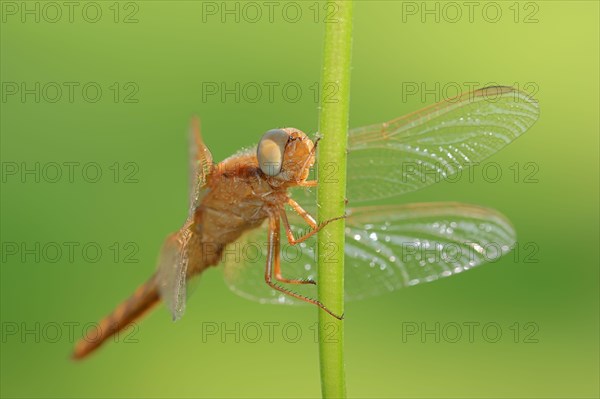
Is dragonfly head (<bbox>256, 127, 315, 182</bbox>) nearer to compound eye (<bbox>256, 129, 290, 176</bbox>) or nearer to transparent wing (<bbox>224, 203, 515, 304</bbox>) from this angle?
compound eye (<bbox>256, 129, 290, 176</bbox>)

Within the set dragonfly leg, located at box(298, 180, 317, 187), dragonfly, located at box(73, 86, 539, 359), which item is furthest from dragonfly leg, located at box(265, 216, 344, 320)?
dragonfly leg, located at box(298, 180, 317, 187)

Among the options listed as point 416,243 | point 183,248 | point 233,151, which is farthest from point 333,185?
point 233,151

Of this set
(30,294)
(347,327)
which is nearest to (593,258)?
(347,327)

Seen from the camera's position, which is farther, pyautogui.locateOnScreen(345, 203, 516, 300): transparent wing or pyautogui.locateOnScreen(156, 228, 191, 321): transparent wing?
pyautogui.locateOnScreen(345, 203, 516, 300): transparent wing

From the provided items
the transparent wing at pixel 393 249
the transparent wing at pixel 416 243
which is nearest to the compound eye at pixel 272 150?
the transparent wing at pixel 393 249

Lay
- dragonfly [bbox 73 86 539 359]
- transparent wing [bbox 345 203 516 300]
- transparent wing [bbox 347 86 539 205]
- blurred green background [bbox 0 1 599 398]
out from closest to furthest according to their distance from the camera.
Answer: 1. transparent wing [bbox 347 86 539 205]
2. dragonfly [bbox 73 86 539 359]
3. transparent wing [bbox 345 203 516 300]
4. blurred green background [bbox 0 1 599 398]

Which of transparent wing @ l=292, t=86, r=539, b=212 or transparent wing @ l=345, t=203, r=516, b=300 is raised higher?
transparent wing @ l=292, t=86, r=539, b=212
